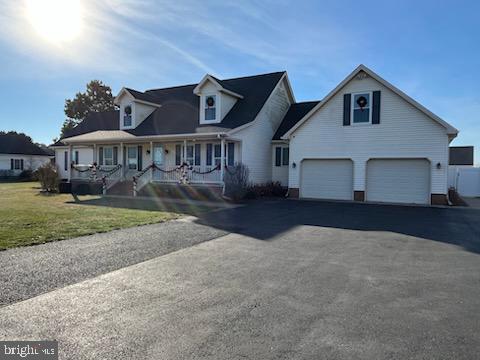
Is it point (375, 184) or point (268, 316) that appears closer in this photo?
point (268, 316)

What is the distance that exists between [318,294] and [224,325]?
1.66m

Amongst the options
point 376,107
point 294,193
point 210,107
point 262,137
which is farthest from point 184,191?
point 376,107

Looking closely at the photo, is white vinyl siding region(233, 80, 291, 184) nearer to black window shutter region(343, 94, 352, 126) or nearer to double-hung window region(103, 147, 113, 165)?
black window shutter region(343, 94, 352, 126)

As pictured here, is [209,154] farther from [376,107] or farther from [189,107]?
[376,107]

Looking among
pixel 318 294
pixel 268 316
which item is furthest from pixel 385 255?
pixel 268 316

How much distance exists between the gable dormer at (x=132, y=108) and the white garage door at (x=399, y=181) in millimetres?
16158

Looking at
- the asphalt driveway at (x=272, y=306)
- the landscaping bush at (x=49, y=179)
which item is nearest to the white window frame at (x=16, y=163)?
the landscaping bush at (x=49, y=179)

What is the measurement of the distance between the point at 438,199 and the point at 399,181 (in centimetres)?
198

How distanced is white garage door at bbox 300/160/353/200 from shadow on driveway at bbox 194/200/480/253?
3.79 meters

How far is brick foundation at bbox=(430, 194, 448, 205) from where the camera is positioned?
55.0 ft

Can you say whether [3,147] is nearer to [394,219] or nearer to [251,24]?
[251,24]

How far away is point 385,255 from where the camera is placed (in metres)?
7.23

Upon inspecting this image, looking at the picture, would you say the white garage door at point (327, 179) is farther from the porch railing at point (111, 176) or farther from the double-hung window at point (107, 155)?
the double-hung window at point (107, 155)

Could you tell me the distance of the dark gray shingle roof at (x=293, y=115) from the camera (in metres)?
23.7
